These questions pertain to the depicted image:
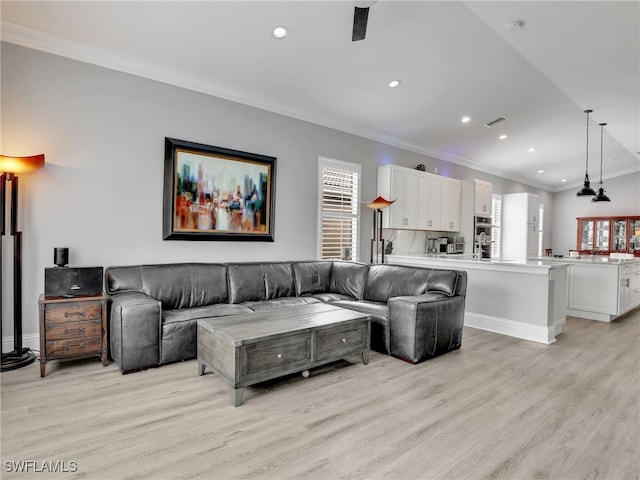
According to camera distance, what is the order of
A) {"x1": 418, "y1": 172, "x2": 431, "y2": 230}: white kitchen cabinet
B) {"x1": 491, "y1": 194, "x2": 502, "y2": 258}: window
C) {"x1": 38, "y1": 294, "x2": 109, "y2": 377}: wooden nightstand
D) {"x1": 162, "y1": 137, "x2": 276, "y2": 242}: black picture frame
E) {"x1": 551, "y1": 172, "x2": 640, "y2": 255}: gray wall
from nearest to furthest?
{"x1": 38, "y1": 294, "x2": 109, "y2": 377}: wooden nightstand < {"x1": 162, "y1": 137, "x2": 276, "y2": 242}: black picture frame < {"x1": 418, "y1": 172, "x2": 431, "y2": 230}: white kitchen cabinet < {"x1": 491, "y1": 194, "x2": 502, "y2": 258}: window < {"x1": 551, "y1": 172, "x2": 640, "y2": 255}: gray wall

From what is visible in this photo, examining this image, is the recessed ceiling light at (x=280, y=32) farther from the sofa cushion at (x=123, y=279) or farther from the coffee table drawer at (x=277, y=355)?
the coffee table drawer at (x=277, y=355)

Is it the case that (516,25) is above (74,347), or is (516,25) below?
above

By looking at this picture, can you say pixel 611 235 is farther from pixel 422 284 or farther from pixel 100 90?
pixel 100 90

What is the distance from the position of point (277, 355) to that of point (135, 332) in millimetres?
1258

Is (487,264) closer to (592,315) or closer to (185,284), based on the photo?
(592,315)

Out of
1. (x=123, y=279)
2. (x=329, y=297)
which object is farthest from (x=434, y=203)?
(x=123, y=279)

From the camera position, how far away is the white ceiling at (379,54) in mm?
3184

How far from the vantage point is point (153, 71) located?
379 centimetres

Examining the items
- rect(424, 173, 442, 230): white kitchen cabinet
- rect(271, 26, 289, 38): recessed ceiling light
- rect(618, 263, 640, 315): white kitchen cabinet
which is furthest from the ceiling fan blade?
rect(618, 263, 640, 315): white kitchen cabinet

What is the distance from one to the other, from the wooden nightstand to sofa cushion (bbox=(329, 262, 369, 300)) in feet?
8.86

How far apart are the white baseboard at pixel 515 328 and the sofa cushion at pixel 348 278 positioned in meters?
1.62

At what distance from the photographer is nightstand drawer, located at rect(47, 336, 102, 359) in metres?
2.90

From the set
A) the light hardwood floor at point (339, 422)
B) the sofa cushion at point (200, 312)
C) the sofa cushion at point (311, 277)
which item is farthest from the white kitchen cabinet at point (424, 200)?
the sofa cushion at point (200, 312)

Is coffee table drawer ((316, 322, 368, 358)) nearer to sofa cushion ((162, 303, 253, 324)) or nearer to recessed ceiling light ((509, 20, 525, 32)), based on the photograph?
sofa cushion ((162, 303, 253, 324))
